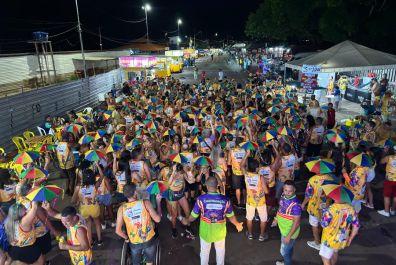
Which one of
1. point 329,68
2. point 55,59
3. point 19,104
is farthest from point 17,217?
point 55,59

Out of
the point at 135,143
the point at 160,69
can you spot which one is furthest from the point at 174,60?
the point at 135,143

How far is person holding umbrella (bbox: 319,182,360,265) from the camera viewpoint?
420cm

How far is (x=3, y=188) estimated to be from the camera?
5.60 metres

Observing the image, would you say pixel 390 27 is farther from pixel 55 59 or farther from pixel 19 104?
pixel 55 59

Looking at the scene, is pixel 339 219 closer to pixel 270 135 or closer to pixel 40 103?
pixel 270 135

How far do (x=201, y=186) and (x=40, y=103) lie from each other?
1232cm

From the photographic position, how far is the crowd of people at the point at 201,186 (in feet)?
13.9

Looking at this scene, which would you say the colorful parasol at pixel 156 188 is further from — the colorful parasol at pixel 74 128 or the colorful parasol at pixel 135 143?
the colorful parasol at pixel 74 128

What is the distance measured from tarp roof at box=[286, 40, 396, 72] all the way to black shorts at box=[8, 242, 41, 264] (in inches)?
568

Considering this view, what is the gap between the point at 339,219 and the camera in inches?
167

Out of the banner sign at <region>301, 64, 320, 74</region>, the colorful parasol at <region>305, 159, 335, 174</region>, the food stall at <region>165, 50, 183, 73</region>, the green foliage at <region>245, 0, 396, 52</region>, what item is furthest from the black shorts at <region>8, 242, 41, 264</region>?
the food stall at <region>165, 50, 183, 73</region>

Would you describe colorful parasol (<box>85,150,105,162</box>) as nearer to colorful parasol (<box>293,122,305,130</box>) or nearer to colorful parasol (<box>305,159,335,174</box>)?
colorful parasol (<box>305,159,335,174</box>)

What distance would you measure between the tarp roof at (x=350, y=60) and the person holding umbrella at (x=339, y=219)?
39.8 feet

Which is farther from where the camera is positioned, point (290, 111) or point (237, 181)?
point (290, 111)
